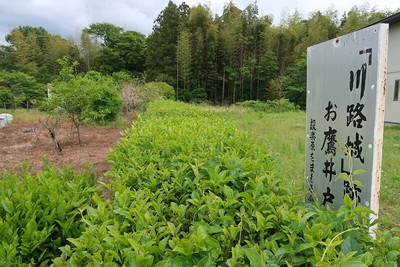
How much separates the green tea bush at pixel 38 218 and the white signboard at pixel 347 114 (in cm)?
131

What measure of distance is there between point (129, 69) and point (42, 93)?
12.1m

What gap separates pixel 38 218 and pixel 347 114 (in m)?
1.69

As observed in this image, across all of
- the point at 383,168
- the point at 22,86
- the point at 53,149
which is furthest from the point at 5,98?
the point at 383,168

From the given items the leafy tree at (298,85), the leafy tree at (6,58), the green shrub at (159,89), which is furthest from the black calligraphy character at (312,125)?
the leafy tree at (6,58)

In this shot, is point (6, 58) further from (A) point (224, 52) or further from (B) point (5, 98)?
(A) point (224, 52)

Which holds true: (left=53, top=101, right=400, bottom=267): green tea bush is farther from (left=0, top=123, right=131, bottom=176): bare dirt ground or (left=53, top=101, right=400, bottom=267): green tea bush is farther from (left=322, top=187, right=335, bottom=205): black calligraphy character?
(left=0, top=123, right=131, bottom=176): bare dirt ground

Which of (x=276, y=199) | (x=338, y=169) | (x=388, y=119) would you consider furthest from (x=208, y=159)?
(x=388, y=119)

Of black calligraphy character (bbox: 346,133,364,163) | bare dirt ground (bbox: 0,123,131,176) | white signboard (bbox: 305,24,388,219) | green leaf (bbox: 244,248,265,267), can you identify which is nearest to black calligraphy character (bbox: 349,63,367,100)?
white signboard (bbox: 305,24,388,219)

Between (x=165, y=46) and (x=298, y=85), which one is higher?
(x=165, y=46)

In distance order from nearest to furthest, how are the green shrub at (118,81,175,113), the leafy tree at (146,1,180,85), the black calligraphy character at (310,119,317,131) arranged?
1. the black calligraphy character at (310,119,317,131)
2. the green shrub at (118,81,175,113)
3. the leafy tree at (146,1,180,85)

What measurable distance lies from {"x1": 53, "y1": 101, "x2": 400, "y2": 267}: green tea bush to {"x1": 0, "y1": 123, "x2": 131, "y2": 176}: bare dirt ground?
121 inches

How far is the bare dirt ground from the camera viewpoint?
5219mm

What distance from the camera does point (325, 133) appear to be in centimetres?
172

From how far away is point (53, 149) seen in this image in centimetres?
654
